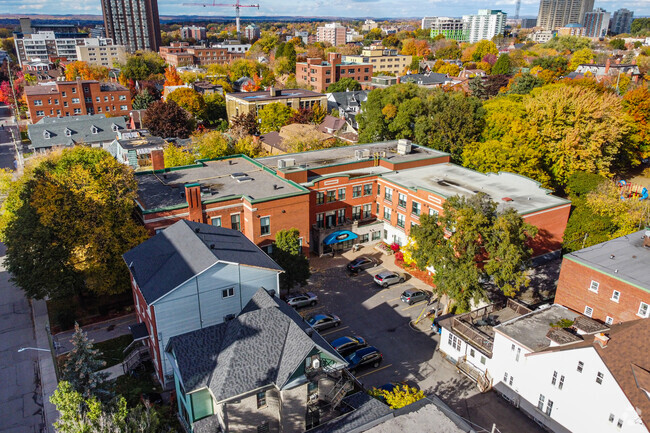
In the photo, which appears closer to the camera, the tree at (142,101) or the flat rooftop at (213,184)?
the flat rooftop at (213,184)

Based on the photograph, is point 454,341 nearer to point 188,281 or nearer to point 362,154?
point 188,281

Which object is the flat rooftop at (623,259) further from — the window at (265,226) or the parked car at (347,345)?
the window at (265,226)

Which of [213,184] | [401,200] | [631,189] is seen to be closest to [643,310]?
[401,200]

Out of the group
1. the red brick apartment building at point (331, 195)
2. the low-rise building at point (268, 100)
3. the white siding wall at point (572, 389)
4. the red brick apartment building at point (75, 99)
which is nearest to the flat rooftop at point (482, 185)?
the red brick apartment building at point (331, 195)

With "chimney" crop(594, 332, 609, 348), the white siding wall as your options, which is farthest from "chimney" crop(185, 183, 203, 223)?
"chimney" crop(594, 332, 609, 348)

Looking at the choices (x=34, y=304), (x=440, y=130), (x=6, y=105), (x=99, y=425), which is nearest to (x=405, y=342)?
(x=99, y=425)
